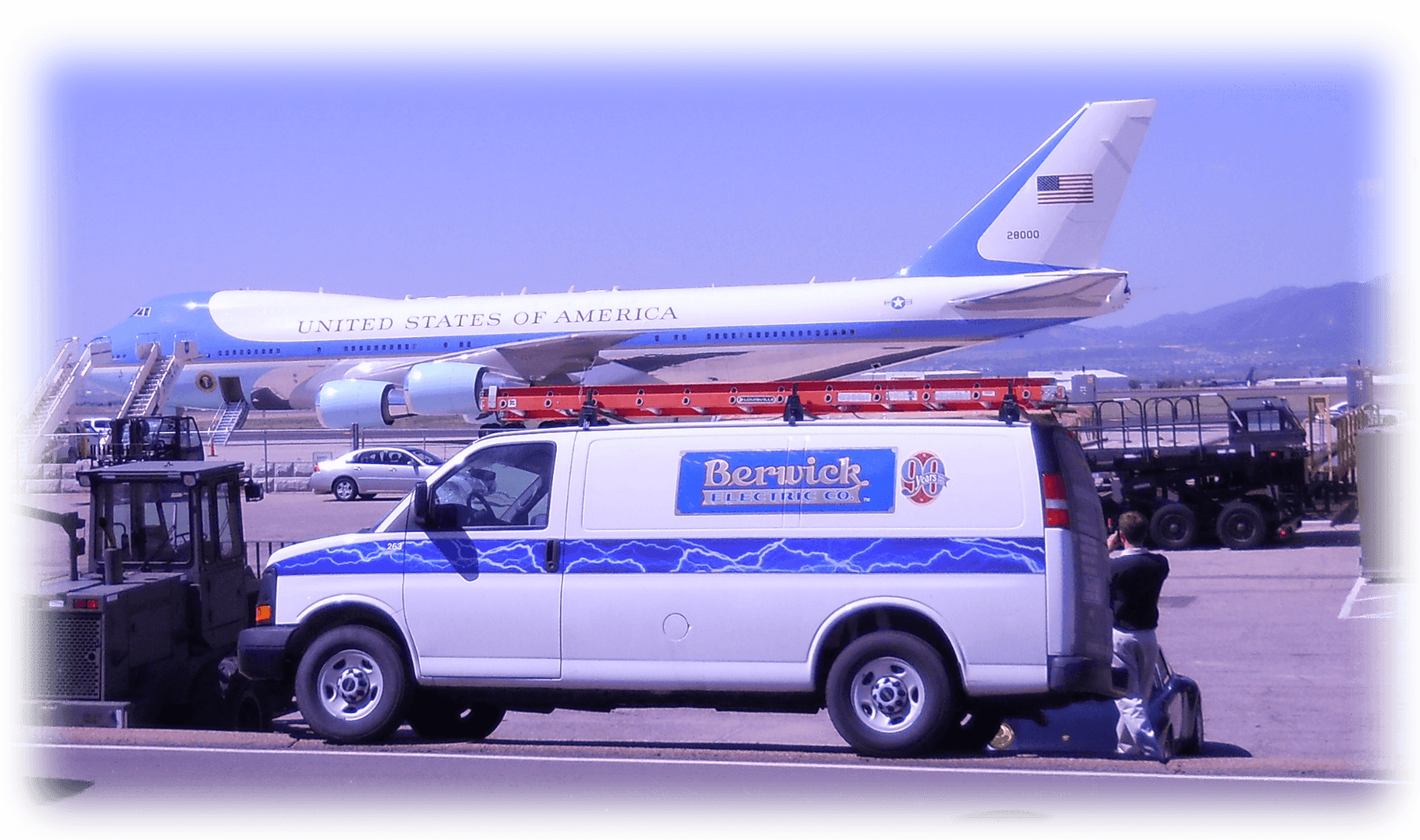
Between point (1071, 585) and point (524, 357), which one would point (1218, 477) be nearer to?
point (1071, 585)

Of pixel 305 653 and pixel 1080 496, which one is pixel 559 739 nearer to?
pixel 305 653

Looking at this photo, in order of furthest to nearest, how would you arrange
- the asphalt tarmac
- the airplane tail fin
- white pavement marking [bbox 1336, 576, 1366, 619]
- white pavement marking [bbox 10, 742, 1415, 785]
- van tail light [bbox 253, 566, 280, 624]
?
the airplane tail fin → white pavement marking [bbox 1336, 576, 1366, 619] → van tail light [bbox 253, 566, 280, 624] → the asphalt tarmac → white pavement marking [bbox 10, 742, 1415, 785]

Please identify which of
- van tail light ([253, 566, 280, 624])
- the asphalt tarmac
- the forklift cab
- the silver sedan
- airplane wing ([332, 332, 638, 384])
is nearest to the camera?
the asphalt tarmac

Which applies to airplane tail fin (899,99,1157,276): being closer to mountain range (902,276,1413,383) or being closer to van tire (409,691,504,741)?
mountain range (902,276,1413,383)

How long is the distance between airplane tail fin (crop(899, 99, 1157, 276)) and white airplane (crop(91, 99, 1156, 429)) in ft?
0.11

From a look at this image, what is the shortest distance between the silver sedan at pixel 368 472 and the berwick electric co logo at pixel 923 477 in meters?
23.0

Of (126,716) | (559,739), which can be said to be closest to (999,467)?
(559,739)

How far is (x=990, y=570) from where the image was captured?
6.94 metres

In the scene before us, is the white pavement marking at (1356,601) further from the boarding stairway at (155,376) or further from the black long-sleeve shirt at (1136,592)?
the boarding stairway at (155,376)

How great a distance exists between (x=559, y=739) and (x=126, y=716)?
299 cm

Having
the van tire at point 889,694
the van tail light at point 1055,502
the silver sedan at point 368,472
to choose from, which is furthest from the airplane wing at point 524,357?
the van tail light at point 1055,502

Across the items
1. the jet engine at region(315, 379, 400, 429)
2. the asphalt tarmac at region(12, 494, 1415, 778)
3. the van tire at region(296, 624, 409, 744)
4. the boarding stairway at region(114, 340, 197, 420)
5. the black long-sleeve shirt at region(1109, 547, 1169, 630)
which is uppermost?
the boarding stairway at region(114, 340, 197, 420)

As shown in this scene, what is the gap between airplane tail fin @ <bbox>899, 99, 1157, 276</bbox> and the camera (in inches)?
1091

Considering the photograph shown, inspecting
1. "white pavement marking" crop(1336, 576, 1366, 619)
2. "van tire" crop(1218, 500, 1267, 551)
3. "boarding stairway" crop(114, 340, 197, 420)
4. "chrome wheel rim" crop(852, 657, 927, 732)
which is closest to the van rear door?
"chrome wheel rim" crop(852, 657, 927, 732)
